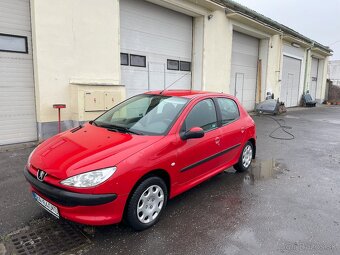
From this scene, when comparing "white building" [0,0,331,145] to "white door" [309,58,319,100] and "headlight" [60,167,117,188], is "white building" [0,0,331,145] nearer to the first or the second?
"headlight" [60,167,117,188]

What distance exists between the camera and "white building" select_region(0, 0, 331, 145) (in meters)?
6.50

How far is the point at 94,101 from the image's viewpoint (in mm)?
7309

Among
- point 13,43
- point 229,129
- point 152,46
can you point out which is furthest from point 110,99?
point 229,129

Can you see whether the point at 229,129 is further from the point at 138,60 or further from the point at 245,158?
the point at 138,60

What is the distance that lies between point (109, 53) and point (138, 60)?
1.74m

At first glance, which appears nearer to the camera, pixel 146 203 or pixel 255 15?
pixel 146 203

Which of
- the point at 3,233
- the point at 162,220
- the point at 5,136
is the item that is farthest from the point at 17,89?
the point at 162,220

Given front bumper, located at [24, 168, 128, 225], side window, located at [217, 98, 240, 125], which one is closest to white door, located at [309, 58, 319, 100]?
side window, located at [217, 98, 240, 125]

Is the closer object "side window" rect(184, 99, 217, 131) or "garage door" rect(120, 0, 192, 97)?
"side window" rect(184, 99, 217, 131)

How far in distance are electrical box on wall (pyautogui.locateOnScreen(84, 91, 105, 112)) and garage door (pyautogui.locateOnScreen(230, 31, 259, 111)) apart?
851cm

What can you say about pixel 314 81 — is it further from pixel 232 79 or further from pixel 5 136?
pixel 5 136

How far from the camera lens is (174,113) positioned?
3605 mm

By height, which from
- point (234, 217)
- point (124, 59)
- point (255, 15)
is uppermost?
point (255, 15)

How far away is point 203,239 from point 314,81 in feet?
86.8
